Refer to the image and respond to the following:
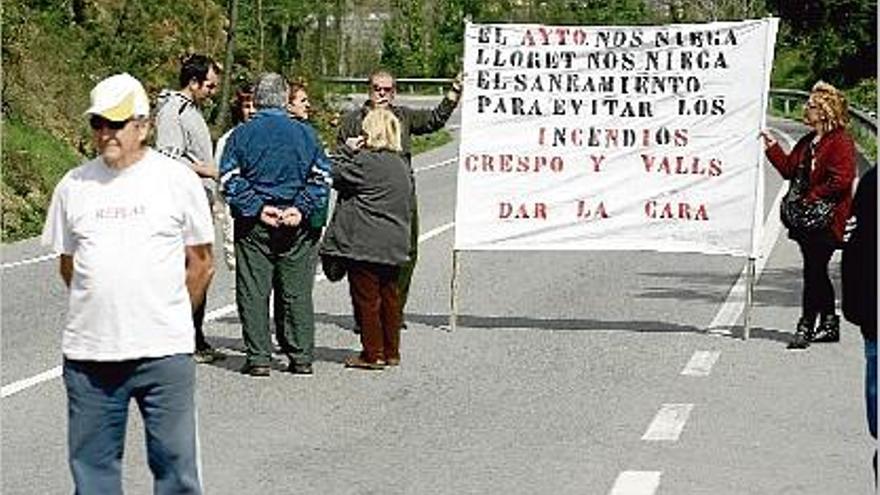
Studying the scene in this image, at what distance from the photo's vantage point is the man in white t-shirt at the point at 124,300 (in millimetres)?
7047

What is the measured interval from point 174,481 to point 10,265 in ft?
40.8

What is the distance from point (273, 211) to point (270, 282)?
0.47 metres

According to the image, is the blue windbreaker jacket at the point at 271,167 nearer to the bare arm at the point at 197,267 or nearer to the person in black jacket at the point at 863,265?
the bare arm at the point at 197,267

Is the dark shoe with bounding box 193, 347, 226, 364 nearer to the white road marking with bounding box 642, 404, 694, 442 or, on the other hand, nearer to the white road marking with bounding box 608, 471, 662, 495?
the white road marking with bounding box 642, 404, 694, 442

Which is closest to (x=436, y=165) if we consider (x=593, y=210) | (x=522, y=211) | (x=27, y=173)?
(x=27, y=173)

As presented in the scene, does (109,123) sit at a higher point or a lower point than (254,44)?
higher

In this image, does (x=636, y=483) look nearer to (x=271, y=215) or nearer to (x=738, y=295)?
(x=271, y=215)

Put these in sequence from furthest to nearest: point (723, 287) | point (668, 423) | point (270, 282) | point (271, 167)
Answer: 1. point (723, 287)
2. point (270, 282)
3. point (271, 167)
4. point (668, 423)

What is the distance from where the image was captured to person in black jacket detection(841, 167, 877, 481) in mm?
7121

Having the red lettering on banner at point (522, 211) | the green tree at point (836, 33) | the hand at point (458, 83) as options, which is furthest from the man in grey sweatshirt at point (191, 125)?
the green tree at point (836, 33)

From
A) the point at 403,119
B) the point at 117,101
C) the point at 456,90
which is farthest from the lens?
the point at 456,90

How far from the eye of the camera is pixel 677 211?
14.6 metres

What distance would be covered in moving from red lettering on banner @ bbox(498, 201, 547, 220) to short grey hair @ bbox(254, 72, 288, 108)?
8.89 feet

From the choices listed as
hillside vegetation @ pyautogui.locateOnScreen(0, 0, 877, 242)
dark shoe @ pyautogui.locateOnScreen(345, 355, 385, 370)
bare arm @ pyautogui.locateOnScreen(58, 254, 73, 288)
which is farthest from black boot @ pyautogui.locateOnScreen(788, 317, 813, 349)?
bare arm @ pyautogui.locateOnScreen(58, 254, 73, 288)
